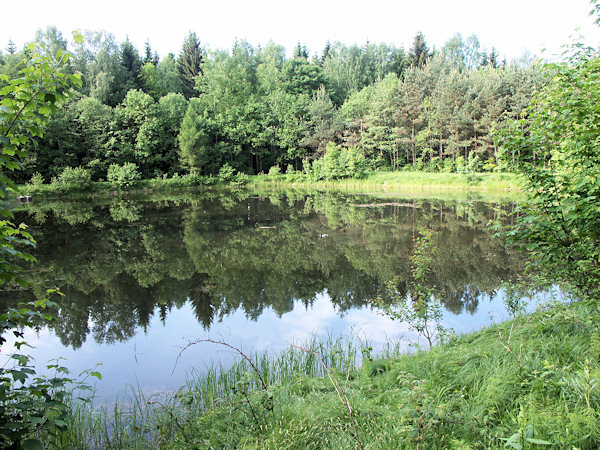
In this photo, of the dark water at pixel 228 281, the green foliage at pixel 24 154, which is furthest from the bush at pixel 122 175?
the green foliage at pixel 24 154

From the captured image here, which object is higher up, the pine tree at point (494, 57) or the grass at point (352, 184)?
the pine tree at point (494, 57)

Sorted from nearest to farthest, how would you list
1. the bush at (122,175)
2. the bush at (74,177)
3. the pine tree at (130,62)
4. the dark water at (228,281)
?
1. the dark water at (228,281)
2. the bush at (74,177)
3. the bush at (122,175)
4. the pine tree at (130,62)

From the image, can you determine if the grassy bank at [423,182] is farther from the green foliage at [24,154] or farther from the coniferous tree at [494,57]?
the coniferous tree at [494,57]

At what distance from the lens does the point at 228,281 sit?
9602 mm

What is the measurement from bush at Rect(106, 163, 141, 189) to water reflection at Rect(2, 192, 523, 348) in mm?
15229

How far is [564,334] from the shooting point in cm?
372

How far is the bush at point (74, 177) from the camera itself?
3250 cm

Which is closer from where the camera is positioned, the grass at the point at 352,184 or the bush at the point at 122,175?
the grass at the point at 352,184

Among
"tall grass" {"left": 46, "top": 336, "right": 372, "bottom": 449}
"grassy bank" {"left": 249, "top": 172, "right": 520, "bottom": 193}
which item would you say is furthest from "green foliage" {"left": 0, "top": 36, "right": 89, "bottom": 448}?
"grassy bank" {"left": 249, "top": 172, "right": 520, "bottom": 193}

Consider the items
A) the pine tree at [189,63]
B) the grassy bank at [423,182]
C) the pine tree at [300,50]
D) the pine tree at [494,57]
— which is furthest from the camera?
the pine tree at [300,50]

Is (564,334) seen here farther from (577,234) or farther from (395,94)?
(395,94)

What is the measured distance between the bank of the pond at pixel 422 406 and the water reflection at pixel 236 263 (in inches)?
122

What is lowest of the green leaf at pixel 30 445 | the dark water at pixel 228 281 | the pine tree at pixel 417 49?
the dark water at pixel 228 281

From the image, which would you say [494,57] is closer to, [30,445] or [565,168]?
[565,168]
